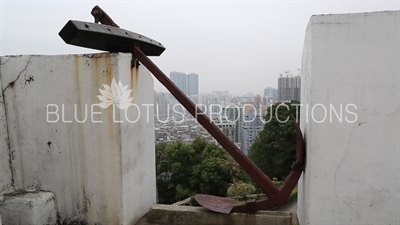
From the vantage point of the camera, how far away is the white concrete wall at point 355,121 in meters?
1.98

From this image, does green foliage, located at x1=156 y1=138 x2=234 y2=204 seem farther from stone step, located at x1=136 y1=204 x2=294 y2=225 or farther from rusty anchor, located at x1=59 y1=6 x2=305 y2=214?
rusty anchor, located at x1=59 y1=6 x2=305 y2=214

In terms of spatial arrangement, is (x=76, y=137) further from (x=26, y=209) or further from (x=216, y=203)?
(x=216, y=203)

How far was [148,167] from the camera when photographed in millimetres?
2936

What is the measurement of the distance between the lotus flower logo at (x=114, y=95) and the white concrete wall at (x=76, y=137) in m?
0.04

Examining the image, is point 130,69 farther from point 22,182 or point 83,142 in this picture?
point 22,182

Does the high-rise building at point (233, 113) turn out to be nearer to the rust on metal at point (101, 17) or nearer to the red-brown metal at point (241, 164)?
the red-brown metal at point (241, 164)

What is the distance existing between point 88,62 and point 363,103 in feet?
7.01

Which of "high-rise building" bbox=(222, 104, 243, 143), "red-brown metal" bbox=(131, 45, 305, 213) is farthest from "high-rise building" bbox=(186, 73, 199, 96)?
"red-brown metal" bbox=(131, 45, 305, 213)

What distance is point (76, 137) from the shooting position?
2566mm

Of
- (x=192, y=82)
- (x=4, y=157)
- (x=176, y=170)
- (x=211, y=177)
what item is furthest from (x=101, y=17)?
(x=176, y=170)

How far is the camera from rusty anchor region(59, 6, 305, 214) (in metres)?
2.26

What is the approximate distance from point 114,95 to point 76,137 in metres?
0.54

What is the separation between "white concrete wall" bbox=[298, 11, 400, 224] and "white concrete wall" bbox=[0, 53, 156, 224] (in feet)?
4.87

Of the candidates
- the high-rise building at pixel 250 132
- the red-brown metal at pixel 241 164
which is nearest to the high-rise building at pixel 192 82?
the high-rise building at pixel 250 132
